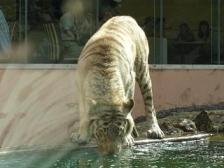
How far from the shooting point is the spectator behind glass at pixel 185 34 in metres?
14.9

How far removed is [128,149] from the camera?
8.29 metres

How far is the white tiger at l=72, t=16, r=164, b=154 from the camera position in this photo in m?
7.61

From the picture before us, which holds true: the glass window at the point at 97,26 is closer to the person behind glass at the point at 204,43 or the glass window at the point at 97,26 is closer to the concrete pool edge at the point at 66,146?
the person behind glass at the point at 204,43

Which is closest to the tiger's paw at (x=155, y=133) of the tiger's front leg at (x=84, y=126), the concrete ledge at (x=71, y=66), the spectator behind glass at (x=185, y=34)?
the tiger's front leg at (x=84, y=126)

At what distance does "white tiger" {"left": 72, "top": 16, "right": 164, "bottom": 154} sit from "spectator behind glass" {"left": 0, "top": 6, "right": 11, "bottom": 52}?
284cm

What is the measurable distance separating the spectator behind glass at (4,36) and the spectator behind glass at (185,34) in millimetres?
4140

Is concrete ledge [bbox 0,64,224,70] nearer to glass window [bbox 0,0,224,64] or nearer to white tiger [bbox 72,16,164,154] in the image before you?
glass window [bbox 0,0,224,64]

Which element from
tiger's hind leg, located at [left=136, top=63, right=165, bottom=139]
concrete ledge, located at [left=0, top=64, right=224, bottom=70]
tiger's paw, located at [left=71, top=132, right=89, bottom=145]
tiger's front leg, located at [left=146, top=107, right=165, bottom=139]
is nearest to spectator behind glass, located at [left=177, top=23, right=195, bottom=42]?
concrete ledge, located at [left=0, top=64, right=224, bottom=70]

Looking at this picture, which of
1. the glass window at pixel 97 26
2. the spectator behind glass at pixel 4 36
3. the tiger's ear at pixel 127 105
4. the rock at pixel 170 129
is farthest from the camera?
the glass window at pixel 97 26

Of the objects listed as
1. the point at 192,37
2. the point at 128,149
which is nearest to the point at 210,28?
the point at 192,37

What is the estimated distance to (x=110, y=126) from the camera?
7.59 meters

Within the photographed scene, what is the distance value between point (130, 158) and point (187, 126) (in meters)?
3.30

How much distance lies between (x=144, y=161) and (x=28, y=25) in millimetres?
5454

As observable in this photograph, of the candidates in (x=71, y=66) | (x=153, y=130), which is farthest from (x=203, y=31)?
(x=153, y=130)
